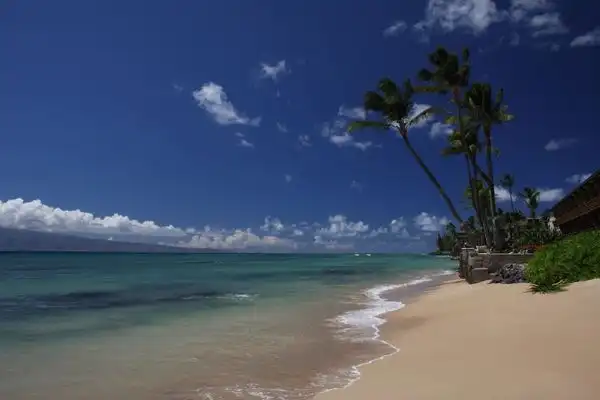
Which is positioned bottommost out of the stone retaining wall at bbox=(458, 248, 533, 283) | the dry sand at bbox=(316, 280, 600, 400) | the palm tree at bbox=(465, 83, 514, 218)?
the dry sand at bbox=(316, 280, 600, 400)

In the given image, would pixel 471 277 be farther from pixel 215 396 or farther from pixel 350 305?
pixel 215 396

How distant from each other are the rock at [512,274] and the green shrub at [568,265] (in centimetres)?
226

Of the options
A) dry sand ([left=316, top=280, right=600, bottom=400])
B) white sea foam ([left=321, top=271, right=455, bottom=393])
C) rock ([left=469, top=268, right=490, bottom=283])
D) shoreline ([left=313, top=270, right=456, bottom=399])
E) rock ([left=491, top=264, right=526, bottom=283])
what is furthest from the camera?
rock ([left=469, top=268, right=490, bottom=283])

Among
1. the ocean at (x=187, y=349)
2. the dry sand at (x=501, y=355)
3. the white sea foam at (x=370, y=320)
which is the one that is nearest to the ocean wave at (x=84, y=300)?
the ocean at (x=187, y=349)

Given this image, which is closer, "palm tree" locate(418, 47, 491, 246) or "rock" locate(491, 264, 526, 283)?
"rock" locate(491, 264, 526, 283)

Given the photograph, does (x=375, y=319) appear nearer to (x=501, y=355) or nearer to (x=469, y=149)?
(x=501, y=355)

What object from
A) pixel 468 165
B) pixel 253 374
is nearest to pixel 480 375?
pixel 253 374

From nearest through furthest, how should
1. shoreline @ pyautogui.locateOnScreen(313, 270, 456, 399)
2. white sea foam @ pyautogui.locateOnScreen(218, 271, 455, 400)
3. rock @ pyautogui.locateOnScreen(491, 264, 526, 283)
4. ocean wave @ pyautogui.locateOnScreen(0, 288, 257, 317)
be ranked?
white sea foam @ pyautogui.locateOnScreen(218, 271, 455, 400) < shoreline @ pyautogui.locateOnScreen(313, 270, 456, 399) < rock @ pyautogui.locateOnScreen(491, 264, 526, 283) < ocean wave @ pyautogui.locateOnScreen(0, 288, 257, 317)

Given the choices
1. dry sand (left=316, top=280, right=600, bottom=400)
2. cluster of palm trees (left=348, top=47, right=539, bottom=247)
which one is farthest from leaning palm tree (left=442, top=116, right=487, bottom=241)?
dry sand (left=316, top=280, right=600, bottom=400)

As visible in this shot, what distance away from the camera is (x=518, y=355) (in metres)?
6.36

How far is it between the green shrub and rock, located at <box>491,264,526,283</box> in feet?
7.40

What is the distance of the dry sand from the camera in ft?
16.9

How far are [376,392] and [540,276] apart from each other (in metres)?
8.77

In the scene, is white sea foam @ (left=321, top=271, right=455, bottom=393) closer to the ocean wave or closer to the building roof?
the ocean wave
